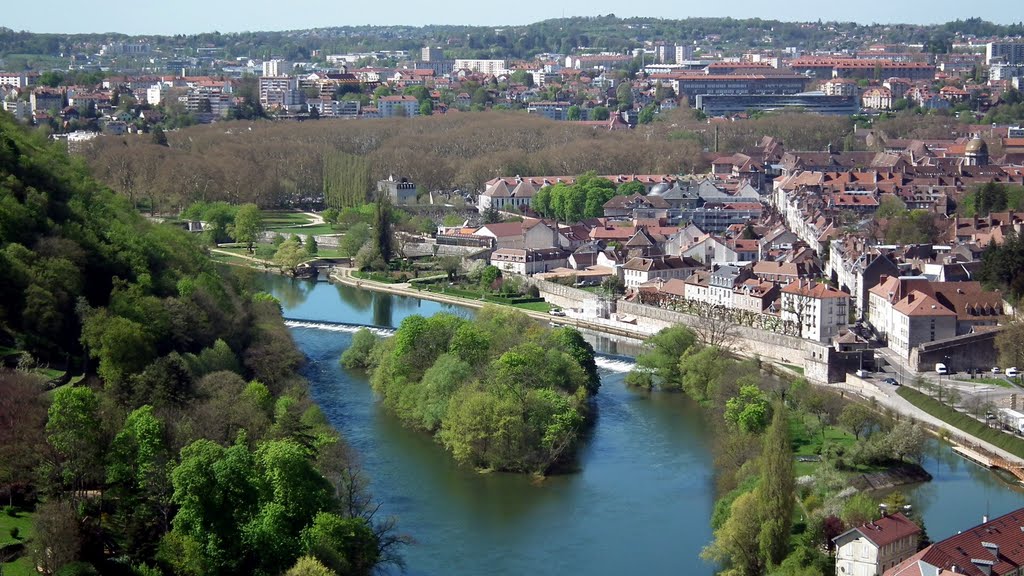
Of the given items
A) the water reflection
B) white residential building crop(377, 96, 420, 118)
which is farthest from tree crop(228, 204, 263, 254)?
white residential building crop(377, 96, 420, 118)

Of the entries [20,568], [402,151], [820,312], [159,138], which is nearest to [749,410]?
[820,312]

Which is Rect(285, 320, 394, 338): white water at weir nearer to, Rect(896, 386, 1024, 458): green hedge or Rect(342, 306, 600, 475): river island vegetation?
Rect(342, 306, 600, 475): river island vegetation

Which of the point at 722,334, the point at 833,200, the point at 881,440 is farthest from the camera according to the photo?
the point at 833,200

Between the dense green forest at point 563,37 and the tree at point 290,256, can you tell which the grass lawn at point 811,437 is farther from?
the dense green forest at point 563,37

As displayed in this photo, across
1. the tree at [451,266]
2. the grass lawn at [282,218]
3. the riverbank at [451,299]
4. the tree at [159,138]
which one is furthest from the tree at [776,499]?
the tree at [159,138]

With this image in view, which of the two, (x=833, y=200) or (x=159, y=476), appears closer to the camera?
(x=159, y=476)

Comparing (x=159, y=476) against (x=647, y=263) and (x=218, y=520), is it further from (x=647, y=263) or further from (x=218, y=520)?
(x=647, y=263)

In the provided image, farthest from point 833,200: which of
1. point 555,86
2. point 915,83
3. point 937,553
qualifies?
point 555,86

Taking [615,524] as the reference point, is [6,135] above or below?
above

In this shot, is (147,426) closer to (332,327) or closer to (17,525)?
(17,525)
